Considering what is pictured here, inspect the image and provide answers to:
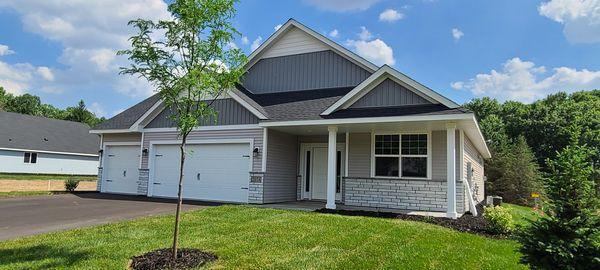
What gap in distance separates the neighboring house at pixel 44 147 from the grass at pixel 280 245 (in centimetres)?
2711

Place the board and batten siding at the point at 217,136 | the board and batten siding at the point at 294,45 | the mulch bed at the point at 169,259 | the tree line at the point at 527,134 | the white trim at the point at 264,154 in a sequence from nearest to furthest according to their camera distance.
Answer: the mulch bed at the point at 169,259
the white trim at the point at 264,154
the board and batten siding at the point at 217,136
the board and batten siding at the point at 294,45
the tree line at the point at 527,134

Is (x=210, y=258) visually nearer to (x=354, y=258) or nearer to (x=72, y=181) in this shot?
(x=354, y=258)

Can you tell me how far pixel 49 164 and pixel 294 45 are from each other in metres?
26.5

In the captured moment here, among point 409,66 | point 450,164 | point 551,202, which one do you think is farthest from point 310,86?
point 551,202

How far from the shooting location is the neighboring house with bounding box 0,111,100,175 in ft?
97.1

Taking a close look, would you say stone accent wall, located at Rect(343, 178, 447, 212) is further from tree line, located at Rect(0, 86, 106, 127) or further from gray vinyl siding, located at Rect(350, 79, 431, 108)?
tree line, located at Rect(0, 86, 106, 127)

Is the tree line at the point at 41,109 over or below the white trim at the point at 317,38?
over

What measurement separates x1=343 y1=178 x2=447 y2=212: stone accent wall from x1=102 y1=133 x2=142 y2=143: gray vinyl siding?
355 inches

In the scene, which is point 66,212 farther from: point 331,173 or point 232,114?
point 331,173

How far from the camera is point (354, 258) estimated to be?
238 inches

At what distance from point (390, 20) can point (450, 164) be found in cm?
698

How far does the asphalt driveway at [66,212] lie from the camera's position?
28.2 ft

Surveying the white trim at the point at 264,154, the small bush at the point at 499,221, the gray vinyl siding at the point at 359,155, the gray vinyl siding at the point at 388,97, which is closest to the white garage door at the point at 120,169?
the white trim at the point at 264,154

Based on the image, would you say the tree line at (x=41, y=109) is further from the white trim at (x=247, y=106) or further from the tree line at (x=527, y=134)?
the tree line at (x=527, y=134)
